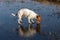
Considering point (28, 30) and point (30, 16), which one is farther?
point (30, 16)

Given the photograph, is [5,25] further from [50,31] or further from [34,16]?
[50,31]

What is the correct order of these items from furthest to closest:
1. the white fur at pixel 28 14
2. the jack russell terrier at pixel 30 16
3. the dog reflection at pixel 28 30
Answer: the white fur at pixel 28 14, the jack russell terrier at pixel 30 16, the dog reflection at pixel 28 30

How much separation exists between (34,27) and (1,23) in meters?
2.09

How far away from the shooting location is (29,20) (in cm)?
1165

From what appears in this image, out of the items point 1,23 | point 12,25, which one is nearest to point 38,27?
point 12,25

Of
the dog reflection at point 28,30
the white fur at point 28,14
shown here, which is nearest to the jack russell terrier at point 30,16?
the white fur at point 28,14

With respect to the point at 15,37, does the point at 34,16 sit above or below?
above

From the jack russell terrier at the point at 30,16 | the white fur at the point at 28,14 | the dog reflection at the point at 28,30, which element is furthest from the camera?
→ the white fur at the point at 28,14

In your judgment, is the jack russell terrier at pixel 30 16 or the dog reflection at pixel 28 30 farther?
the jack russell terrier at pixel 30 16

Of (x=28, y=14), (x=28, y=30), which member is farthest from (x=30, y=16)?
(x=28, y=30)

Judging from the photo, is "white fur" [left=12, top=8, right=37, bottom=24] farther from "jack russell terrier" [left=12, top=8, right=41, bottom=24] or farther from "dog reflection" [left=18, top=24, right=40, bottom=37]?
"dog reflection" [left=18, top=24, right=40, bottom=37]

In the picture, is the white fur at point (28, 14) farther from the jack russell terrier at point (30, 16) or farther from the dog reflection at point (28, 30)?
the dog reflection at point (28, 30)

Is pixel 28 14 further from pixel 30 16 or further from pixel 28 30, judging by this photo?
pixel 28 30

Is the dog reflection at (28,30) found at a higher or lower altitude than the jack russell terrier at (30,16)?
lower
